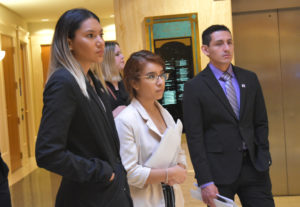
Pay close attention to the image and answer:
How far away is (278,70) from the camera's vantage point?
519 cm

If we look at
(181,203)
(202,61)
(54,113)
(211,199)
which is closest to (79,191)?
(54,113)

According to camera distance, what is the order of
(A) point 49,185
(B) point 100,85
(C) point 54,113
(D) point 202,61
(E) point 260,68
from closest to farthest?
1. (C) point 54,113
2. (B) point 100,85
3. (D) point 202,61
4. (E) point 260,68
5. (A) point 49,185

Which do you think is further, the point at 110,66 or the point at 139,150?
the point at 110,66

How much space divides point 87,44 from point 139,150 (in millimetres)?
737

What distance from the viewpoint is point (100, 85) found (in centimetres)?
187

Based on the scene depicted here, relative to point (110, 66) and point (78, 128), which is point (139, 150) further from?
point (110, 66)

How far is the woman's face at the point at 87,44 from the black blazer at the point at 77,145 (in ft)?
0.50

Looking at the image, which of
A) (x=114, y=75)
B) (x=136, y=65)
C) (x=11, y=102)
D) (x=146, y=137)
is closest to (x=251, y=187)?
(x=146, y=137)

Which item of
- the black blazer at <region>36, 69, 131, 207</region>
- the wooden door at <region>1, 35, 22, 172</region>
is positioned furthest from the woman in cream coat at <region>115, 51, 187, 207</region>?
the wooden door at <region>1, 35, 22, 172</region>

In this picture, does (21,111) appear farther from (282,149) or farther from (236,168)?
(236,168)

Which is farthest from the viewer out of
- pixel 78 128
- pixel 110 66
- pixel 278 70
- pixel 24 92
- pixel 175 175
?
pixel 24 92

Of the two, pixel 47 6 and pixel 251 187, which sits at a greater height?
pixel 47 6

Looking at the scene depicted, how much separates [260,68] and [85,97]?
13.2 feet

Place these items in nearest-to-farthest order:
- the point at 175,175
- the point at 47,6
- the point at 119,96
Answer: the point at 175,175 → the point at 119,96 → the point at 47,6
